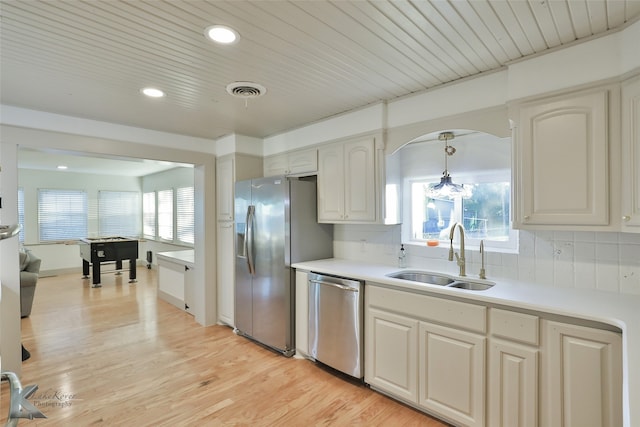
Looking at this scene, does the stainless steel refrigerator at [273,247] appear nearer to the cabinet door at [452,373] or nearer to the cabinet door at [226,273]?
the cabinet door at [226,273]

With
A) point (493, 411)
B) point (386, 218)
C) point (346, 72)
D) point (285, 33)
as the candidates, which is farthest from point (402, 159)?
point (493, 411)

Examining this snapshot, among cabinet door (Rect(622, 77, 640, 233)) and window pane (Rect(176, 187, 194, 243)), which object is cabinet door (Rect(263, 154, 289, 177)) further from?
window pane (Rect(176, 187, 194, 243))

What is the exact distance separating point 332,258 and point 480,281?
1575 mm

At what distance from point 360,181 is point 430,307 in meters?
1.26

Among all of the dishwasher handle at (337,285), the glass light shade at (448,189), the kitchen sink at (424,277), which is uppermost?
the glass light shade at (448,189)

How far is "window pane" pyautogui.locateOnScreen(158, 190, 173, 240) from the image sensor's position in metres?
7.17

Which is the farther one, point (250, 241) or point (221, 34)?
point (250, 241)

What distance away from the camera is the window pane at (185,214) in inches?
256

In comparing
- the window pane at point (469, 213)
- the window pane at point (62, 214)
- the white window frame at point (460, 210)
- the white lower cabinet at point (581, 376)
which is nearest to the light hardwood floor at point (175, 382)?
the white lower cabinet at point (581, 376)

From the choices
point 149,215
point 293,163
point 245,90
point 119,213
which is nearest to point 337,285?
point 293,163

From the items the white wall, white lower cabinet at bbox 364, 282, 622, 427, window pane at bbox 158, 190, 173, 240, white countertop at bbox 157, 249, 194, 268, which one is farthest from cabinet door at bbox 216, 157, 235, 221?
window pane at bbox 158, 190, 173, 240

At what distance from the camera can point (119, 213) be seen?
27.0ft

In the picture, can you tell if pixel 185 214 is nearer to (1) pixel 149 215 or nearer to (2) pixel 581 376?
(1) pixel 149 215

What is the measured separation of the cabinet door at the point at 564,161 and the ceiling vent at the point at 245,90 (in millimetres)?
1823
